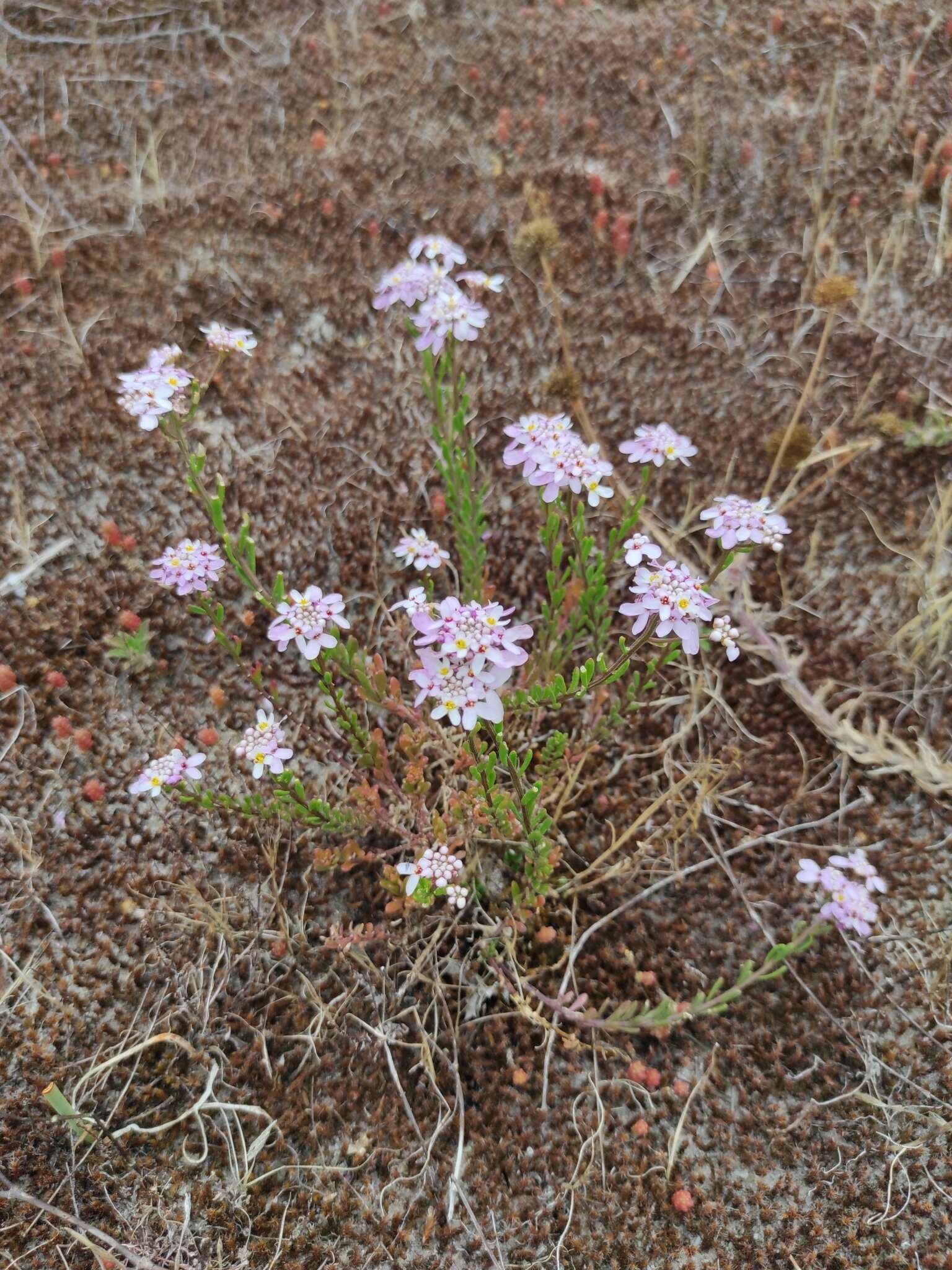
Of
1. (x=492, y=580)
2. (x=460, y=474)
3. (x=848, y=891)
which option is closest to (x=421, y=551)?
(x=460, y=474)

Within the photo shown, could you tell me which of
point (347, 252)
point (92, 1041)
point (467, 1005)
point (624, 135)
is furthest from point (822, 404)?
point (92, 1041)

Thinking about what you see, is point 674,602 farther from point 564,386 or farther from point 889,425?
point 889,425

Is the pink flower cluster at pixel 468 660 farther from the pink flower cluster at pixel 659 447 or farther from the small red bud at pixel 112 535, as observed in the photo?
the small red bud at pixel 112 535

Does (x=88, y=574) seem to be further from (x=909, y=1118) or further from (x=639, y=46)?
(x=639, y=46)

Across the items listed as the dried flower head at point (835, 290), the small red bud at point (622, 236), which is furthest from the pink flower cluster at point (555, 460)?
the small red bud at point (622, 236)

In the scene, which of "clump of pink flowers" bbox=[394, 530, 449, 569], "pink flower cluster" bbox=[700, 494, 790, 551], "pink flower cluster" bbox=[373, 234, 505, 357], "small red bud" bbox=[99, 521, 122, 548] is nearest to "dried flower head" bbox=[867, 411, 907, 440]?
"pink flower cluster" bbox=[700, 494, 790, 551]
